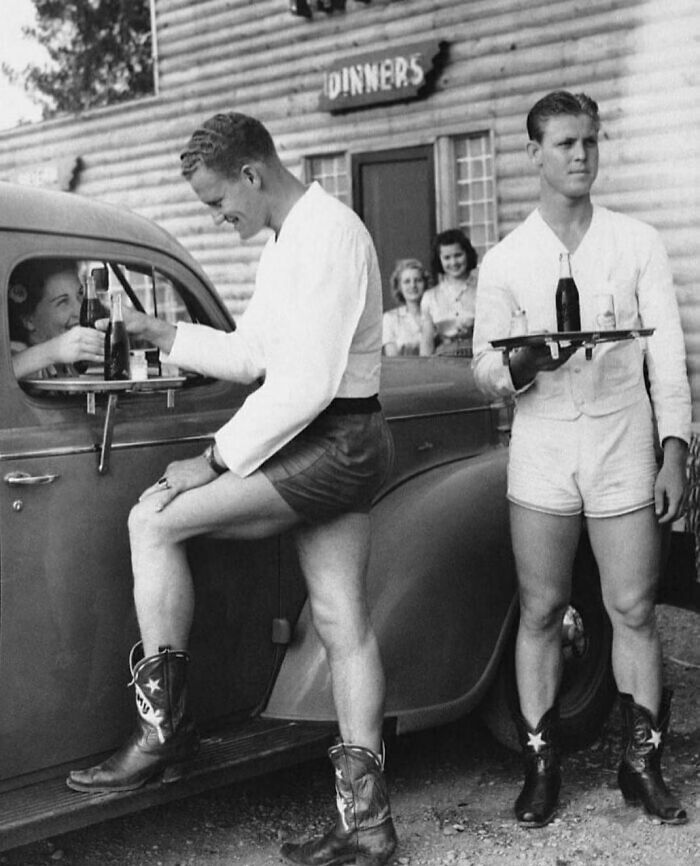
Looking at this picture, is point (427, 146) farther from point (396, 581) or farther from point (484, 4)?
point (396, 581)

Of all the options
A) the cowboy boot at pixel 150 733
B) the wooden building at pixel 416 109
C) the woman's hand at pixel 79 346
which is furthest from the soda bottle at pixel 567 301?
the wooden building at pixel 416 109

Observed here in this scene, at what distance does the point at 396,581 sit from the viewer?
407 centimetres

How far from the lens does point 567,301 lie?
3799 millimetres

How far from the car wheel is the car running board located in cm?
83

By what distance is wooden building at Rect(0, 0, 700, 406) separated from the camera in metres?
10.6

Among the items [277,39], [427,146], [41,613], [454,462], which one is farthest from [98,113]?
[41,613]

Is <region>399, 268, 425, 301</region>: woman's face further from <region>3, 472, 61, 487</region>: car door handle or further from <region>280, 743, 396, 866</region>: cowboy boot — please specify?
<region>3, 472, 61, 487</region>: car door handle

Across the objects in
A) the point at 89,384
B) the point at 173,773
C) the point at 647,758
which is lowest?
the point at 647,758

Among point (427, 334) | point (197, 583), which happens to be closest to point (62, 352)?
point (197, 583)

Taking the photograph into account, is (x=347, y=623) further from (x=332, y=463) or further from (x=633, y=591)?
(x=633, y=591)

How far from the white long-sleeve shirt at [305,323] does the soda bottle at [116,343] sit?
1.03 ft

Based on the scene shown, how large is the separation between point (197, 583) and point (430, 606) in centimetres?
76

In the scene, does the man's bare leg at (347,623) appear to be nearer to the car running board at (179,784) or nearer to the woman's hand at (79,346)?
the car running board at (179,784)

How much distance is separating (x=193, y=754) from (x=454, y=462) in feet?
5.04
